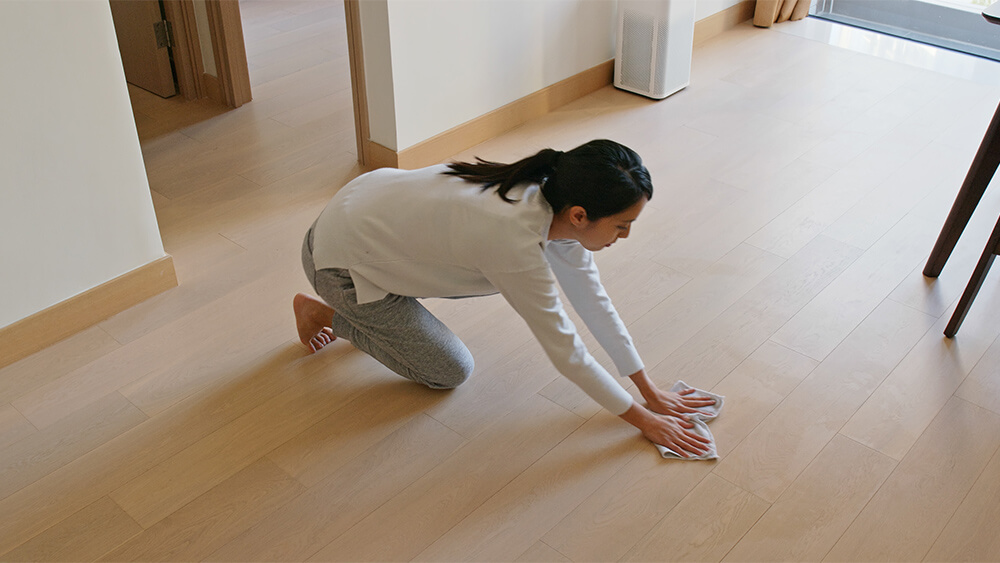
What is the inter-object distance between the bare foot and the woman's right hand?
0.76m

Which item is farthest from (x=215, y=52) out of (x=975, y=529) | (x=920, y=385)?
(x=975, y=529)

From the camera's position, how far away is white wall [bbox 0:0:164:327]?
1947 millimetres

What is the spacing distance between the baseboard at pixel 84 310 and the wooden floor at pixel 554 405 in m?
0.04

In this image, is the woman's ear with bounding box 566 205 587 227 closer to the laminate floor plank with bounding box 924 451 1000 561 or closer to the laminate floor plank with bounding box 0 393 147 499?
the laminate floor plank with bounding box 924 451 1000 561

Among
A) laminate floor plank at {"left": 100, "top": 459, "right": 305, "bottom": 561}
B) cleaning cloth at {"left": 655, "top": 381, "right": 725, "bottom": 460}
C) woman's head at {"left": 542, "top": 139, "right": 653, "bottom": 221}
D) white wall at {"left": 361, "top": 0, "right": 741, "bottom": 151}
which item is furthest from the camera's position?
white wall at {"left": 361, "top": 0, "right": 741, "bottom": 151}

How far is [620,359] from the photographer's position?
1.92m

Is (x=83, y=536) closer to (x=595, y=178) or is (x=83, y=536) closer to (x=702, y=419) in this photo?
(x=595, y=178)

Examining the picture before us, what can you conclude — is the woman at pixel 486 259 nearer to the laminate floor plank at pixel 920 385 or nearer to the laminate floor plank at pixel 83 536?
the laminate floor plank at pixel 920 385

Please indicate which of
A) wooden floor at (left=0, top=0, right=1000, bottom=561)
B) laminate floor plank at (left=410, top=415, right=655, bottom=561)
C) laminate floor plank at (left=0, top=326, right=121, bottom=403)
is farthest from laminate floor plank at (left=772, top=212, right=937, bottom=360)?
laminate floor plank at (left=0, top=326, right=121, bottom=403)

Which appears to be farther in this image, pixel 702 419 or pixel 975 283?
pixel 975 283

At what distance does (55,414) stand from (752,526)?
1490mm

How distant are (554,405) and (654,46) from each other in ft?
6.21

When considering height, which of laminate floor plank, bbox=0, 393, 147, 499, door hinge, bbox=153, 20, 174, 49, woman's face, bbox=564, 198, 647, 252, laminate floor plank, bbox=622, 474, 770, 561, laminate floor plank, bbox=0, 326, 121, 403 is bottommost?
laminate floor plank, bbox=622, 474, 770, 561

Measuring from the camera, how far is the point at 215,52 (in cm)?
336
